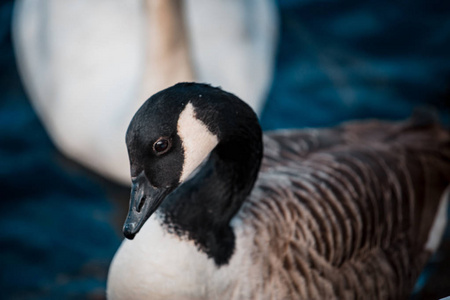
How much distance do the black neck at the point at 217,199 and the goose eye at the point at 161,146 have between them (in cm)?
28

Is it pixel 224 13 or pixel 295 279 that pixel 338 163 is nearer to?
pixel 295 279

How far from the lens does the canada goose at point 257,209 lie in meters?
2.23

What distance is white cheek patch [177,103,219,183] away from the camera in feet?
7.25

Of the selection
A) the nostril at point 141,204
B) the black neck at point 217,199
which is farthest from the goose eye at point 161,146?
the black neck at point 217,199

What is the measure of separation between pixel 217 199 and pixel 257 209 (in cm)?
23

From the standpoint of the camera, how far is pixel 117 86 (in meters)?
3.65

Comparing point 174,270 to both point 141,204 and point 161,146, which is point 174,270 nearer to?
point 141,204

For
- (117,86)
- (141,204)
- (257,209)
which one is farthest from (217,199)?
(117,86)

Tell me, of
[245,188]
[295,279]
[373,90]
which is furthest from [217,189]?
[373,90]

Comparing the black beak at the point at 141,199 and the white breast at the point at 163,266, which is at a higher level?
the black beak at the point at 141,199

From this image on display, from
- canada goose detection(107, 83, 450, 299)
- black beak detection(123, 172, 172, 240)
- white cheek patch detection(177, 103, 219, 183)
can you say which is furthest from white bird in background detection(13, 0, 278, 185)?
black beak detection(123, 172, 172, 240)

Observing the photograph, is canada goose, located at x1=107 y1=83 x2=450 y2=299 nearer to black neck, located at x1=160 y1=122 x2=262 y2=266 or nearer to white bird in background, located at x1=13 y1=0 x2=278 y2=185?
black neck, located at x1=160 y1=122 x2=262 y2=266

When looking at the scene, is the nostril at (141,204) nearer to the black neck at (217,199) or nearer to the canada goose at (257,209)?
the canada goose at (257,209)

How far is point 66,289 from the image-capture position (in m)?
3.41
